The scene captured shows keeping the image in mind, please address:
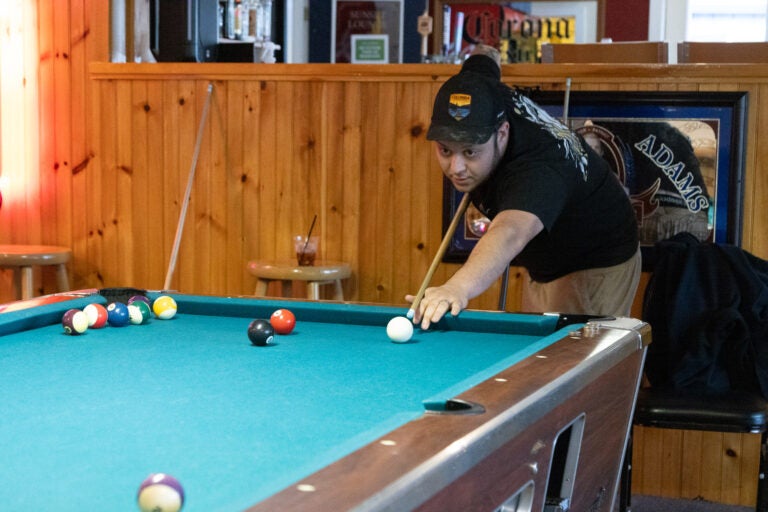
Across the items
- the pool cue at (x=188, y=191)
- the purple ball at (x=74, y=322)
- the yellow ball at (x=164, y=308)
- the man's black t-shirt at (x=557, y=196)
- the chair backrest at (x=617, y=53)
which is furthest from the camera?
the chair backrest at (x=617, y=53)

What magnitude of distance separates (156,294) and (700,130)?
6.42ft

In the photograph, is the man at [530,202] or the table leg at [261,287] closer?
the man at [530,202]

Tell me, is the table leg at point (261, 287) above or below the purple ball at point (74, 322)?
below

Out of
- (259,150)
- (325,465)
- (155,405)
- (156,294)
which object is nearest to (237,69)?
(259,150)

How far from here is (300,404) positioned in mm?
1478

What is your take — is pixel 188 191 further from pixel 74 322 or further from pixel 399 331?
pixel 399 331

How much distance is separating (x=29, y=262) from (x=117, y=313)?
64.2 inches

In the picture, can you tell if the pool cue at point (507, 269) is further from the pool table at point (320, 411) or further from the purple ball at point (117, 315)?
the purple ball at point (117, 315)

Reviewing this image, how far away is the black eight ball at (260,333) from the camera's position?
1.97 metres

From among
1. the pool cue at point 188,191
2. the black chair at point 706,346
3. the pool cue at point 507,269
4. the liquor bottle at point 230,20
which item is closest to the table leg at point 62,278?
the pool cue at point 188,191

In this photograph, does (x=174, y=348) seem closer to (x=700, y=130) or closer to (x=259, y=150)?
(x=259, y=150)

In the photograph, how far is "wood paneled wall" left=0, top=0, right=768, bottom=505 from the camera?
3467 mm

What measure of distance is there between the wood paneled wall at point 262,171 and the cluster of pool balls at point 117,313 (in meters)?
1.43

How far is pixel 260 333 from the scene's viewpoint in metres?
1.97
